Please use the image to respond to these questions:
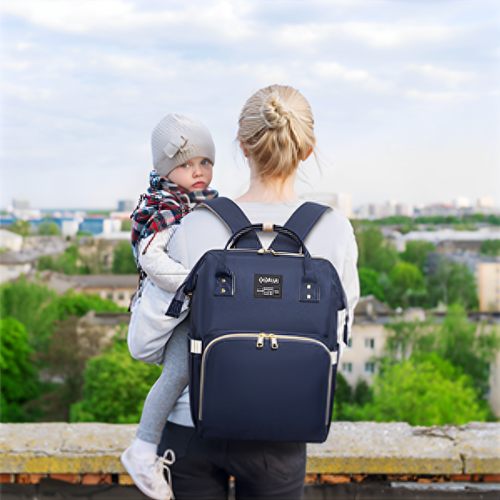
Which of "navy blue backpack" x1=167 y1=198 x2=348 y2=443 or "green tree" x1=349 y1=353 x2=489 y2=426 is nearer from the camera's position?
"navy blue backpack" x1=167 y1=198 x2=348 y2=443

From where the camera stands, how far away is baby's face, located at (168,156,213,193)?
4.54 ft

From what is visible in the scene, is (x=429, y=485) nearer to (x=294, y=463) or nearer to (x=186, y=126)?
(x=294, y=463)

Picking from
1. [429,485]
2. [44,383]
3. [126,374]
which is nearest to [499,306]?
[126,374]

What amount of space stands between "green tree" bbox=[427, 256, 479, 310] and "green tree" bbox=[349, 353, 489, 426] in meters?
9.61

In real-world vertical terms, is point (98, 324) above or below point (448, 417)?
above

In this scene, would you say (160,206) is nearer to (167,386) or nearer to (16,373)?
(167,386)

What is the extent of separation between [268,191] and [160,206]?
0.96 feet

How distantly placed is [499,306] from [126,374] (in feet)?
83.6

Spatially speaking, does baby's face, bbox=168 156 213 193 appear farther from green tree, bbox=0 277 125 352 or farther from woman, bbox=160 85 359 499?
green tree, bbox=0 277 125 352

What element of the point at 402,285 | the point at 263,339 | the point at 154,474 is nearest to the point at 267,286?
the point at 263,339

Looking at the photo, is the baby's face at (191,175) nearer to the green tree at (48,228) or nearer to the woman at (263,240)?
the woman at (263,240)

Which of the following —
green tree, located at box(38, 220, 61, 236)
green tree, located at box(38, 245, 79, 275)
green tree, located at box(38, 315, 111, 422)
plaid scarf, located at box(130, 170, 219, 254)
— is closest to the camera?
plaid scarf, located at box(130, 170, 219, 254)

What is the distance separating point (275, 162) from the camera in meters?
1.09

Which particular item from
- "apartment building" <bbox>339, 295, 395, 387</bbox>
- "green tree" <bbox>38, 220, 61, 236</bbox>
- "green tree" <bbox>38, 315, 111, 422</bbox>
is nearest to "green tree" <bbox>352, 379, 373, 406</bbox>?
"apartment building" <bbox>339, 295, 395, 387</bbox>
